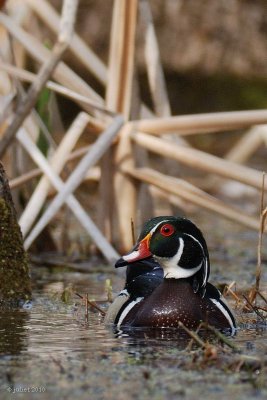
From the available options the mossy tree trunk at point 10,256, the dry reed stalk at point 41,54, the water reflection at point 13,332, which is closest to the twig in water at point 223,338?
the water reflection at point 13,332

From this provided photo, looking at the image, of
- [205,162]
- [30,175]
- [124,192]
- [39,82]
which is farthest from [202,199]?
[39,82]

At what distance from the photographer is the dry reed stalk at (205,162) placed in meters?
6.88

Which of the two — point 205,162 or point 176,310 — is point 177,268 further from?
point 205,162

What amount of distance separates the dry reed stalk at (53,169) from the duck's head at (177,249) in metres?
1.46

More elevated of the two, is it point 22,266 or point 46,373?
point 22,266

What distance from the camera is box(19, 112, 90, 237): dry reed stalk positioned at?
6777 mm

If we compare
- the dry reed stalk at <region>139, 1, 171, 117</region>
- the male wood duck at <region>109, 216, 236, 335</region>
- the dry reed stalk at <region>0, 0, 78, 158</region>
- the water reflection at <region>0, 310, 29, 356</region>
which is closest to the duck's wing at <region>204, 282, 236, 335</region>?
the male wood duck at <region>109, 216, 236, 335</region>

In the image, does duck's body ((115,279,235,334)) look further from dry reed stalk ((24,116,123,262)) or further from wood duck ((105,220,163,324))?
dry reed stalk ((24,116,123,262))

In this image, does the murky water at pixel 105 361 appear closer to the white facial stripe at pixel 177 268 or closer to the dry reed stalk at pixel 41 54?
the white facial stripe at pixel 177 268

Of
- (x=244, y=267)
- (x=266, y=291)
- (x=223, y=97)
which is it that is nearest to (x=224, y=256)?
(x=244, y=267)

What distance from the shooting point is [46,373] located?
14.0 ft

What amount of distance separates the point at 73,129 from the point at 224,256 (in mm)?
1714

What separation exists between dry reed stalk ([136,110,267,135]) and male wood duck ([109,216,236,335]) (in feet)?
4.91

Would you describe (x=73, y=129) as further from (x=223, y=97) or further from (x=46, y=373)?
(x=223, y=97)
